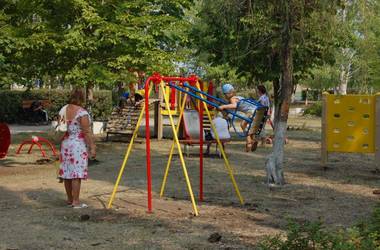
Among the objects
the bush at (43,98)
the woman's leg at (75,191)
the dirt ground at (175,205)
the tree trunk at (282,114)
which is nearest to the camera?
the dirt ground at (175,205)

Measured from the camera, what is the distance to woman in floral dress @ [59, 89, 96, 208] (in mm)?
7906

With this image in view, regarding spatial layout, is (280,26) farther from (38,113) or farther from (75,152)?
(38,113)

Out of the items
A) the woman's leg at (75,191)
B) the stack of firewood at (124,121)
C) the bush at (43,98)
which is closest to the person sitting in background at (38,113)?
the bush at (43,98)

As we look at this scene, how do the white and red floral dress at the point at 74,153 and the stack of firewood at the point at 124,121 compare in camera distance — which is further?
the stack of firewood at the point at 124,121

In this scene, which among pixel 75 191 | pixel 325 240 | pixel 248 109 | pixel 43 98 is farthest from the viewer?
pixel 43 98

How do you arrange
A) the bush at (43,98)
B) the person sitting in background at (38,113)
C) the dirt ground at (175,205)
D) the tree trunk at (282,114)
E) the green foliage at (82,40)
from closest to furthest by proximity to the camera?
the dirt ground at (175,205), the tree trunk at (282,114), the green foliage at (82,40), the person sitting in background at (38,113), the bush at (43,98)

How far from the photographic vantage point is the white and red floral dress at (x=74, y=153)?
7902mm

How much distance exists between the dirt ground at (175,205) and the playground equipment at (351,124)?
1.54ft

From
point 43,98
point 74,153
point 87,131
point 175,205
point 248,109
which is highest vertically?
point 43,98

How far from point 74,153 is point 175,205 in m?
1.47

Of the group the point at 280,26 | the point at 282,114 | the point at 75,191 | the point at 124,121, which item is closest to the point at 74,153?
the point at 75,191

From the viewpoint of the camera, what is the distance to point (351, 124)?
11.8m

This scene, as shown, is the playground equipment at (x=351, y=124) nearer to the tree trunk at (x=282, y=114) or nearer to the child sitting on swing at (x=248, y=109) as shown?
the child sitting on swing at (x=248, y=109)

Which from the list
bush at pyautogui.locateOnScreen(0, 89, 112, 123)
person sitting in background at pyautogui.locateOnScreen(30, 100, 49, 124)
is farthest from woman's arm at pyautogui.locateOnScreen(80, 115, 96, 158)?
person sitting in background at pyautogui.locateOnScreen(30, 100, 49, 124)
